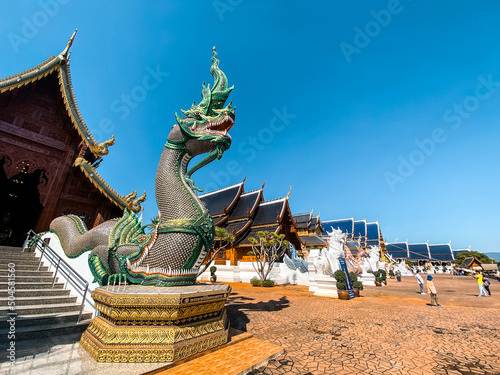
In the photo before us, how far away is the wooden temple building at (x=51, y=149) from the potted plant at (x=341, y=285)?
9.48 metres

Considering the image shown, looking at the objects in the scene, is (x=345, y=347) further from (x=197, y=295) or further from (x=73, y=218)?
(x=73, y=218)

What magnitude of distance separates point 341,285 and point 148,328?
31.9 ft

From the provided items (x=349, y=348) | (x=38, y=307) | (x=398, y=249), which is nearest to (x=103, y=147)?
(x=38, y=307)

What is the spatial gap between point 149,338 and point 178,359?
402 mm

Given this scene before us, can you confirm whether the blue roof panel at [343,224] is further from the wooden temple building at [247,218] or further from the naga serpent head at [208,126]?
the naga serpent head at [208,126]

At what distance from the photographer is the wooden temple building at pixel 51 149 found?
732cm

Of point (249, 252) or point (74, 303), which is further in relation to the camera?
point (249, 252)

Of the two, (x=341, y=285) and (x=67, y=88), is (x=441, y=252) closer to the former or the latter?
(x=341, y=285)

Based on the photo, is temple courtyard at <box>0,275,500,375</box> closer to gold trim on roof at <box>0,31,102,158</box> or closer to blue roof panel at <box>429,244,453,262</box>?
gold trim on roof at <box>0,31,102,158</box>

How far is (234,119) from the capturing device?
4121 millimetres

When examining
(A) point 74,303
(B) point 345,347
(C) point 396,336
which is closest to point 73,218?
(A) point 74,303

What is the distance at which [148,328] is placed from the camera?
104 inches

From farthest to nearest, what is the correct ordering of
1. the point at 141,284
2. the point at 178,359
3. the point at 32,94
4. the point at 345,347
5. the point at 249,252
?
the point at 249,252
the point at 32,94
the point at 345,347
the point at 141,284
the point at 178,359

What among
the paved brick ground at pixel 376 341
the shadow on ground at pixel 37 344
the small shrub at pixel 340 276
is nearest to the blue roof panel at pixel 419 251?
the small shrub at pixel 340 276
